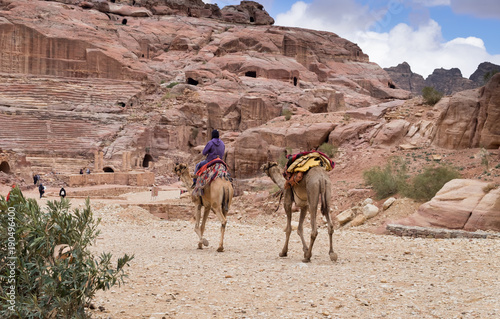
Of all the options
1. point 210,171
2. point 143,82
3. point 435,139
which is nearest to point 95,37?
point 143,82

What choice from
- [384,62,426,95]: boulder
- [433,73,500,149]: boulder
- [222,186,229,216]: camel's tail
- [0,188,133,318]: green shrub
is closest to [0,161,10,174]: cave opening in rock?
[222,186,229,216]: camel's tail

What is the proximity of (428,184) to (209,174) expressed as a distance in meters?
8.77

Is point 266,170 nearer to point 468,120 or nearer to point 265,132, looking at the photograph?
point 468,120

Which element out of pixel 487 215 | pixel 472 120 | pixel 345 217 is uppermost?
pixel 472 120

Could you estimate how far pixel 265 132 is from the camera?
31.2 m

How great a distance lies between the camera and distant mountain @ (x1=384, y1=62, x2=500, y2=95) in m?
128

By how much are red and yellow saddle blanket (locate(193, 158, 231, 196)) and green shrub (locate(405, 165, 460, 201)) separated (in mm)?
7953

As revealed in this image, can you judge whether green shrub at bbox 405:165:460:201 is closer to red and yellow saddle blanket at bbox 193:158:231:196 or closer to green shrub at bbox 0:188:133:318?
red and yellow saddle blanket at bbox 193:158:231:196

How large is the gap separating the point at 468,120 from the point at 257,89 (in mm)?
36601

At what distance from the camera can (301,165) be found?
878cm

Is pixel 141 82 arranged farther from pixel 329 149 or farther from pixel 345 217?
pixel 345 217

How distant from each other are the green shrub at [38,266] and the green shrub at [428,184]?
12753mm

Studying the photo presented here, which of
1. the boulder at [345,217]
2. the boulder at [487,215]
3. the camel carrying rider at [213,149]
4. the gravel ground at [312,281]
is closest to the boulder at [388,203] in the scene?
the boulder at [345,217]

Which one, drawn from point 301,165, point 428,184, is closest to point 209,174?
point 301,165
